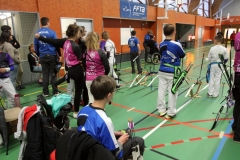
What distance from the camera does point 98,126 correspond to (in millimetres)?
1256

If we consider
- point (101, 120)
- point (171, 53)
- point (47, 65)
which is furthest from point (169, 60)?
point (47, 65)

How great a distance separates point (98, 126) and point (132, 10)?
9.96 m

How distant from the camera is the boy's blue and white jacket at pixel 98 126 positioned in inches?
49.5

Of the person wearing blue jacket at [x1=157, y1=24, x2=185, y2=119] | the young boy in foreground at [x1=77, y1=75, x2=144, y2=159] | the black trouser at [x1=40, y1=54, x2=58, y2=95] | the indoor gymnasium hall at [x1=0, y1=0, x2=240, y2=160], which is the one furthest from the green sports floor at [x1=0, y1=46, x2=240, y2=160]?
the young boy in foreground at [x1=77, y1=75, x2=144, y2=159]

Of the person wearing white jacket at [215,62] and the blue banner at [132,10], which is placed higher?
the blue banner at [132,10]

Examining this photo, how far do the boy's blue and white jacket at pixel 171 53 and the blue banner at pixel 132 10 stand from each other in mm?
7237

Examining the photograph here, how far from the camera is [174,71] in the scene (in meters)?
3.05

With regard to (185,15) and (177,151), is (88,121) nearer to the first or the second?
(177,151)

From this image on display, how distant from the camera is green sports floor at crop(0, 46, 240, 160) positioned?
7.58 ft

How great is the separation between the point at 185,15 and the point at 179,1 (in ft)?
13.7

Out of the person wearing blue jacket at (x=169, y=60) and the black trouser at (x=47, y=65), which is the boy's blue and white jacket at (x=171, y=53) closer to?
the person wearing blue jacket at (x=169, y=60)

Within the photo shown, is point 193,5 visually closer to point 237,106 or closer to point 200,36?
point 200,36

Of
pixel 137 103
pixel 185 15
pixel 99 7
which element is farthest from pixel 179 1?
pixel 137 103

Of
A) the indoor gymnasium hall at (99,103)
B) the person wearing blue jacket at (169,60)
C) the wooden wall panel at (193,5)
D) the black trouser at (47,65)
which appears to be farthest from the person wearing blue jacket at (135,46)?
the wooden wall panel at (193,5)
